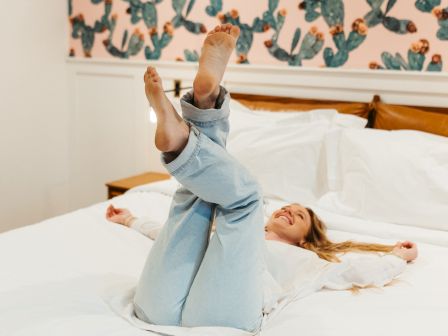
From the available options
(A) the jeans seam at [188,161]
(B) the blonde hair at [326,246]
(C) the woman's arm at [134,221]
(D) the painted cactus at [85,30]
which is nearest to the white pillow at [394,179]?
(B) the blonde hair at [326,246]

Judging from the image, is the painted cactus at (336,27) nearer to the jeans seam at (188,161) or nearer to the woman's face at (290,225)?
the woman's face at (290,225)

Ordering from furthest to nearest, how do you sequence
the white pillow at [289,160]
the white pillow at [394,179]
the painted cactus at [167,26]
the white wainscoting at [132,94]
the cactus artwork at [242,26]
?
the painted cactus at [167,26] < the cactus artwork at [242,26] < the white wainscoting at [132,94] < the white pillow at [289,160] < the white pillow at [394,179]

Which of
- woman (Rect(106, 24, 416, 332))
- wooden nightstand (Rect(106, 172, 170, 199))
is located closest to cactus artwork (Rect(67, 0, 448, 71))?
wooden nightstand (Rect(106, 172, 170, 199))

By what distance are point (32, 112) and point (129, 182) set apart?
77 centimetres

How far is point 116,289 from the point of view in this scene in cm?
132

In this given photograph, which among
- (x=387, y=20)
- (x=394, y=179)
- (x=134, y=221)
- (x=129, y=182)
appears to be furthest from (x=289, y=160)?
(x=129, y=182)

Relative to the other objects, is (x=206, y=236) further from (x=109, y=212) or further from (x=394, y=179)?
(x=394, y=179)

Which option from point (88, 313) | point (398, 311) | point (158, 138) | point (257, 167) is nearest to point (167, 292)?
point (88, 313)

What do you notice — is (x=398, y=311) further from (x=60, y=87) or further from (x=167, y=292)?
(x=60, y=87)

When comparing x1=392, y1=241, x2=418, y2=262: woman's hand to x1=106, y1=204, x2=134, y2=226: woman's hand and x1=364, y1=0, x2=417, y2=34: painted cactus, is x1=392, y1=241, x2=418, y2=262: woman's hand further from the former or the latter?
x1=364, y1=0, x2=417, y2=34: painted cactus

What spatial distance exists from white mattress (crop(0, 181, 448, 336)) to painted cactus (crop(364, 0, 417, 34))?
973 millimetres

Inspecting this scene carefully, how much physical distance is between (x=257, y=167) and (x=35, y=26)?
1.68 m

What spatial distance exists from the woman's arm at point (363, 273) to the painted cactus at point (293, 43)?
1.38 meters

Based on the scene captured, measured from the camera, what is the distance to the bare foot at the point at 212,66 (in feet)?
3.76
